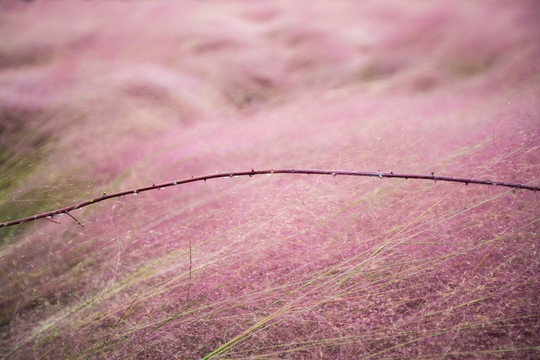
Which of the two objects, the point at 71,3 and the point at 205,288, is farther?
the point at 71,3

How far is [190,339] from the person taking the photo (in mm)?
299

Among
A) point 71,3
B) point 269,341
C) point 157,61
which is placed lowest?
point 269,341

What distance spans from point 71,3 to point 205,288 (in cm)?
65

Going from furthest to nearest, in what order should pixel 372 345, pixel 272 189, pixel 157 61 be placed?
pixel 157 61 → pixel 272 189 → pixel 372 345

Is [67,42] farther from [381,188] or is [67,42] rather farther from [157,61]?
[381,188]

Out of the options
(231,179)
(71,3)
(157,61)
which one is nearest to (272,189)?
(231,179)

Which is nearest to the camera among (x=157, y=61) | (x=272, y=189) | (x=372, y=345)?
(x=372, y=345)

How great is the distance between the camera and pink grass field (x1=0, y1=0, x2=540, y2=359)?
297 millimetres

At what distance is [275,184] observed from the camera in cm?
39

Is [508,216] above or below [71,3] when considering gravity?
below

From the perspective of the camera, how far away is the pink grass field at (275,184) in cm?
30

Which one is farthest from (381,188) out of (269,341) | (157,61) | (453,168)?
(157,61)

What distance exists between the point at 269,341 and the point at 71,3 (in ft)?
2.37

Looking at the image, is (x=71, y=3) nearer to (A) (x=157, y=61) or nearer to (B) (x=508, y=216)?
(A) (x=157, y=61)
